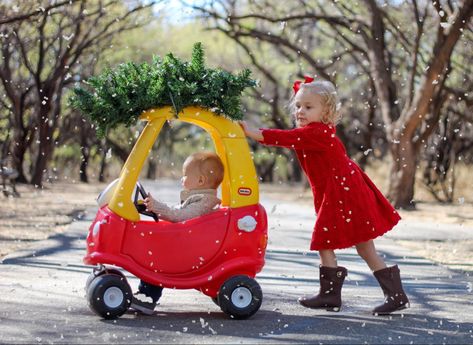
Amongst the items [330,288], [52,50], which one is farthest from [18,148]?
[330,288]

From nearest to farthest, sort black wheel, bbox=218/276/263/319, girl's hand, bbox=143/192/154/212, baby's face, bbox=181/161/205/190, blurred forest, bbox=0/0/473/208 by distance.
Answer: black wheel, bbox=218/276/263/319 < girl's hand, bbox=143/192/154/212 < baby's face, bbox=181/161/205/190 < blurred forest, bbox=0/0/473/208

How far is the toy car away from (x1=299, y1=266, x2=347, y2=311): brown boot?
1.61 feet

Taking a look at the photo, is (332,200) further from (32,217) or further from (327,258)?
(32,217)

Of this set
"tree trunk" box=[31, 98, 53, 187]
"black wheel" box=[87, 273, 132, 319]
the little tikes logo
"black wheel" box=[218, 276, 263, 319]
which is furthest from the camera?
"tree trunk" box=[31, 98, 53, 187]

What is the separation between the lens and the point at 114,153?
166ft

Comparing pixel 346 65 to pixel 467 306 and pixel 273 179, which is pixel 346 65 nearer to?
pixel 273 179

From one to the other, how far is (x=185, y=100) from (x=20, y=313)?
1.65m

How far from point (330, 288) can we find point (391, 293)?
0.39 metres

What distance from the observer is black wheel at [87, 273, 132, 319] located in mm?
6891

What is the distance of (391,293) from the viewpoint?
24.4 feet

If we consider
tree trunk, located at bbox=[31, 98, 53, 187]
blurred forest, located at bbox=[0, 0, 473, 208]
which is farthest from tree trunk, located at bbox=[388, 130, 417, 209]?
tree trunk, located at bbox=[31, 98, 53, 187]

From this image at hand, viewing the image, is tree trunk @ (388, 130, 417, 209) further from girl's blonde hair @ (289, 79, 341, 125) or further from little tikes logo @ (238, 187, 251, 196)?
little tikes logo @ (238, 187, 251, 196)

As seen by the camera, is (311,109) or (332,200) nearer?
(332,200)

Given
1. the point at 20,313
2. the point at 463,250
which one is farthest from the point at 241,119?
the point at 463,250
